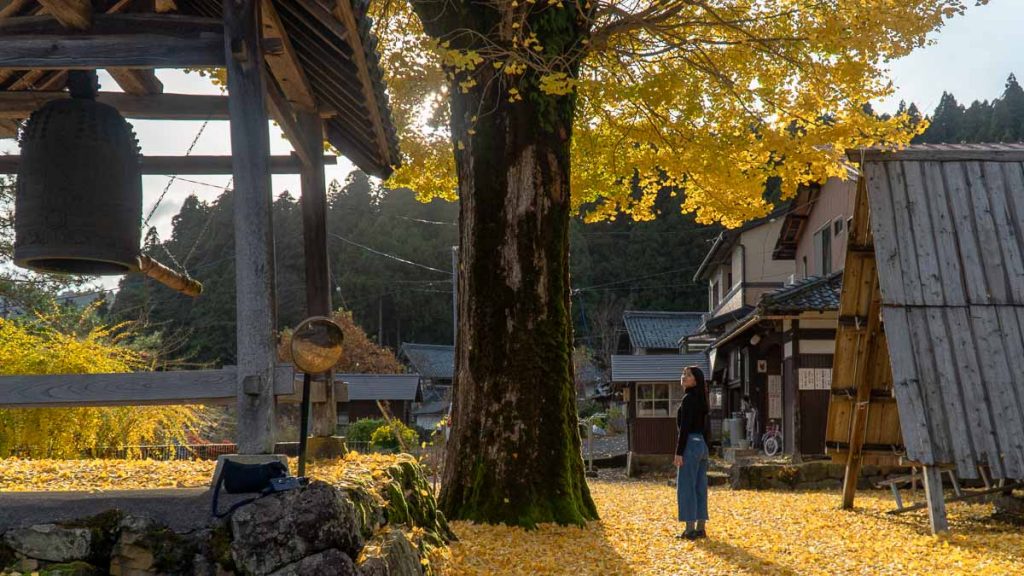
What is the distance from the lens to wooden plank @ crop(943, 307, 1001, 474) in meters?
9.30

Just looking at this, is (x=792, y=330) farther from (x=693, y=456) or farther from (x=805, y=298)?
(x=693, y=456)

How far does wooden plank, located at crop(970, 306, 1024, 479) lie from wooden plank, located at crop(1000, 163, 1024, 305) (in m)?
0.37

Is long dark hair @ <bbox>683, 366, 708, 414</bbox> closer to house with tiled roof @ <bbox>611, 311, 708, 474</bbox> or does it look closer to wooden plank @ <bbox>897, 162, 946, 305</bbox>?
wooden plank @ <bbox>897, 162, 946, 305</bbox>

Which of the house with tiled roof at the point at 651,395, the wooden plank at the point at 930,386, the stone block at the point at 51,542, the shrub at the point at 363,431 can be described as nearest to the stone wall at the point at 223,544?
the stone block at the point at 51,542

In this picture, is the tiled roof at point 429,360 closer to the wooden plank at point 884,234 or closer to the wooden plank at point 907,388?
the wooden plank at point 884,234

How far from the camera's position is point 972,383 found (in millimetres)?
9695

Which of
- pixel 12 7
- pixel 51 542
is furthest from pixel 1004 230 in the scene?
pixel 51 542

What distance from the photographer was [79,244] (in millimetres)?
4711

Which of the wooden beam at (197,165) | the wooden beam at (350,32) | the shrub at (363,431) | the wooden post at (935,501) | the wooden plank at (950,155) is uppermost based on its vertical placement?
the wooden plank at (950,155)

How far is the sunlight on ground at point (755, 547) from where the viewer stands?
26.0ft

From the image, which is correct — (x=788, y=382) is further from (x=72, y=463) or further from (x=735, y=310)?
(x=72, y=463)

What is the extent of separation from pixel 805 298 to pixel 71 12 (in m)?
18.1

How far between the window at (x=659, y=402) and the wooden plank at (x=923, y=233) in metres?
22.4

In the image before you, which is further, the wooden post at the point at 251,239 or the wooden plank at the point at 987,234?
the wooden plank at the point at 987,234
